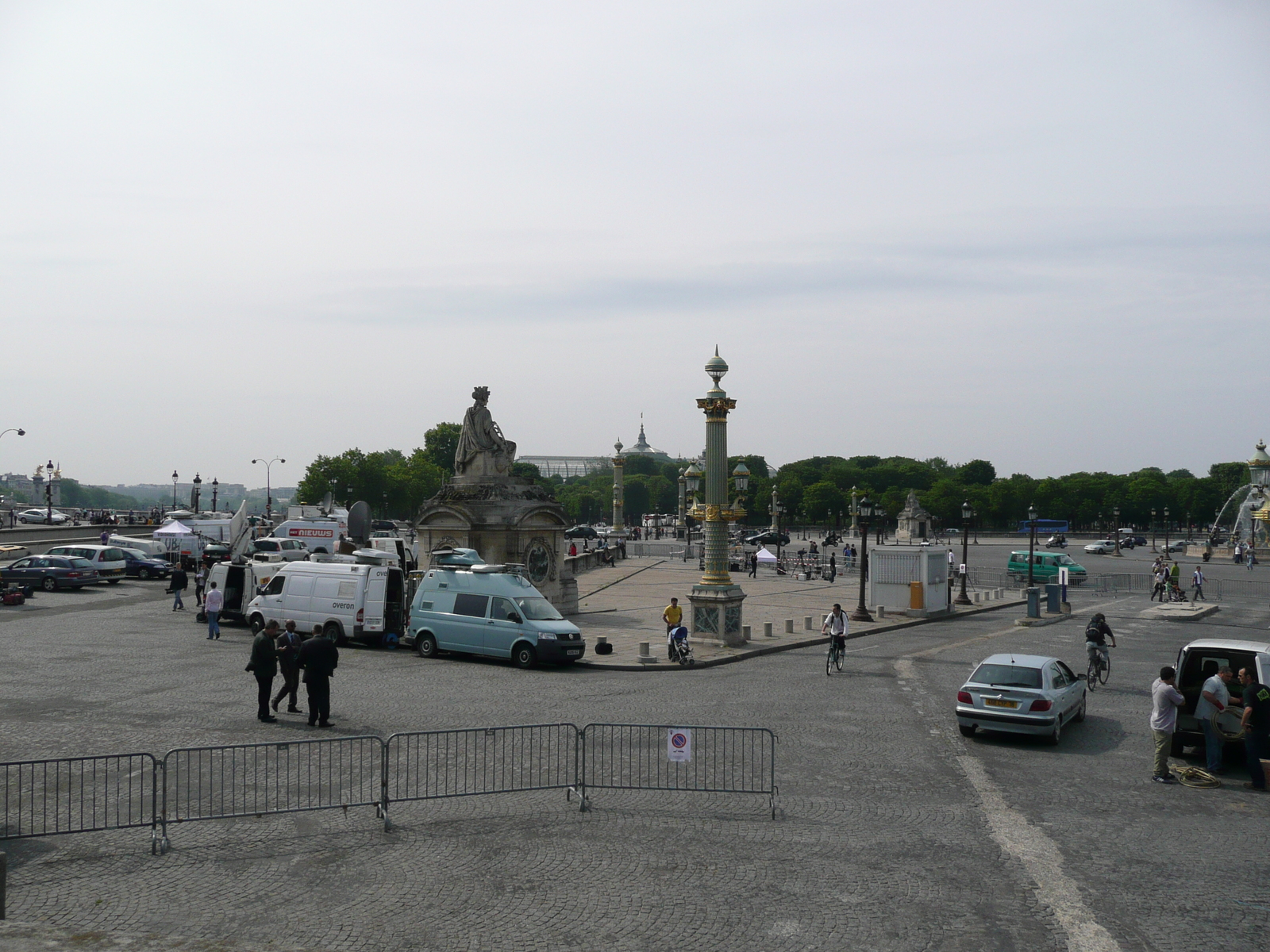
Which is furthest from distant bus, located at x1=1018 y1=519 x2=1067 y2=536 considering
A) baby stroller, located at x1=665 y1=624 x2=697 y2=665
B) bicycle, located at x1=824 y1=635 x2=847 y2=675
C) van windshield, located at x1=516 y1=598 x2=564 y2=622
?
van windshield, located at x1=516 y1=598 x2=564 y2=622

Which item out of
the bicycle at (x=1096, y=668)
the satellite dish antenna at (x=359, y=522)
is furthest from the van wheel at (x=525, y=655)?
the satellite dish antenna at (x=359, y=522)

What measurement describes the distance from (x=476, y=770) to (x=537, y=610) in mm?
10209

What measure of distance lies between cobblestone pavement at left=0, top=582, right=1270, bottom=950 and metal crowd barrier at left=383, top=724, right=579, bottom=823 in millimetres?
306

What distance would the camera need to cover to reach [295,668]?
1588 centimetres

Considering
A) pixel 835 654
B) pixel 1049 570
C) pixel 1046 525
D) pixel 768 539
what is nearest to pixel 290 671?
pixel 835 654

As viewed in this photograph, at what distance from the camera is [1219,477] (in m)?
143

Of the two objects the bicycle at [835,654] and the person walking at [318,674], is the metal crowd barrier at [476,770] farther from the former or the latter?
the bicycle at [835,654]

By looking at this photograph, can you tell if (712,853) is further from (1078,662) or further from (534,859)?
(1078,662)

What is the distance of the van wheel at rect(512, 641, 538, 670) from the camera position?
2195 centimetres

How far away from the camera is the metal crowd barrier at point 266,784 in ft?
35.3

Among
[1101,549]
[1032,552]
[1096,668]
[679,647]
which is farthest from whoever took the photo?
[1101,549]

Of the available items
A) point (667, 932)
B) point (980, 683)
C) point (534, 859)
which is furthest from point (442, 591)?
point (667, 932)

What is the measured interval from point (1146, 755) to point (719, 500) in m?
14.7

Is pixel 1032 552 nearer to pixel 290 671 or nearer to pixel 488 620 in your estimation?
pixel 488 620
